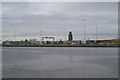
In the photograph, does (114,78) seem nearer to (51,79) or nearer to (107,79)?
(107,79)

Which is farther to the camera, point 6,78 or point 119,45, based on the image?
point 119,45

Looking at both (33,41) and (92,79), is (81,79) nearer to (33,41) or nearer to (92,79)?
(92,79)

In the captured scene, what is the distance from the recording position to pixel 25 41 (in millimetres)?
137125

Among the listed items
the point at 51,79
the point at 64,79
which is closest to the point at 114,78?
the point at 64,79

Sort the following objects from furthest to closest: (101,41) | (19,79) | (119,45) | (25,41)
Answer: (25,41), (101,41), (119,45), (19,79)

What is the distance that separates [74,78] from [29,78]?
8.69 feet

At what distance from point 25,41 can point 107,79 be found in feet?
429

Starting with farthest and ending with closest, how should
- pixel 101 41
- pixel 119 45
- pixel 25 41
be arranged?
pixel 25 41 < pixel 101 41 < pixel 119 45

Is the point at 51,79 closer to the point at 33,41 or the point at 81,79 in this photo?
the point at 81,79

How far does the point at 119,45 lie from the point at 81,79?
92.9 meters

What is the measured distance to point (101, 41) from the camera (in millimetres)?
120500

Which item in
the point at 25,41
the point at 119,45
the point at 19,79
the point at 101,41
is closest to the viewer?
the point at 19,79

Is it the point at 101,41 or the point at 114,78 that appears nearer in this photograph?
the point at 114,78

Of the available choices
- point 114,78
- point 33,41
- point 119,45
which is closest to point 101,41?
point 119,45
